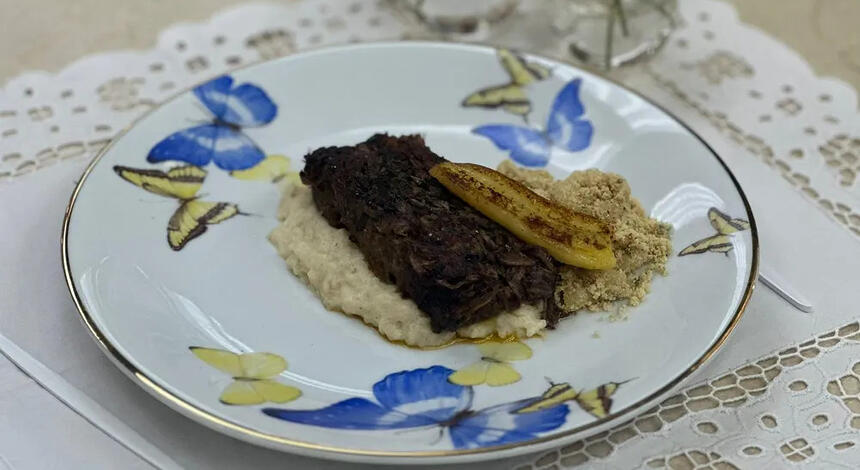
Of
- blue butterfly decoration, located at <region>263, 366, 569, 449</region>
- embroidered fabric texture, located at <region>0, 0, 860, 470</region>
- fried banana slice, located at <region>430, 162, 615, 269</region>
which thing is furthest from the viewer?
fried banana slice, located at <region>430, 162, 615, 269</region>

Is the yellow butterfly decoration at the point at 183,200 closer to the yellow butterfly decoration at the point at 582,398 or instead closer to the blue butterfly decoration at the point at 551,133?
the blue butterfly decoration at the point at 551,133

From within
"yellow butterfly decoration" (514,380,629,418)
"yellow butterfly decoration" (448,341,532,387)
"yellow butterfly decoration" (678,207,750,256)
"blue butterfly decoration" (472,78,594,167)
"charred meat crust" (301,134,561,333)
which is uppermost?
"blue butterfly decoration" (472,78,594,167)

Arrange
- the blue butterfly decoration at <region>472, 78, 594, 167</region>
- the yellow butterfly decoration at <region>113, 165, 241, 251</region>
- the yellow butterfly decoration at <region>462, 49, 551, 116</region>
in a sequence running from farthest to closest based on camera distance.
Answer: the yellow butterfly decoration at <region>462, 49, 551, 116</region> → the blue butterfly decoration at <region>472, 78, 594, 167</region> → the yellow butterfly decoration at <region>113, 165, 241, 251</region>

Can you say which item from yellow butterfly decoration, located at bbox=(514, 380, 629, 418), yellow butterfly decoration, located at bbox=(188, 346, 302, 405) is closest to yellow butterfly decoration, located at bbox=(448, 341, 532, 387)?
yellow butterfly decoration, located at bbox=(514, 380, 629, 418)

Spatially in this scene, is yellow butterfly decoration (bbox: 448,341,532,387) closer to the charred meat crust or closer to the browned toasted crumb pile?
the charred meat crust

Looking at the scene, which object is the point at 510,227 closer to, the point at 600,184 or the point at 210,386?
the point at 600,184

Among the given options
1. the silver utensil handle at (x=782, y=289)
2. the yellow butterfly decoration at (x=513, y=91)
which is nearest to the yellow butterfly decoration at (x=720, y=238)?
the silver utensil handle at (x=782, y=289)

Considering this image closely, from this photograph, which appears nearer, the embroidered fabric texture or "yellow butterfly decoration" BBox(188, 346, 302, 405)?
"yellow butterfly decoration" BBox(188, 346, 302, 405)
